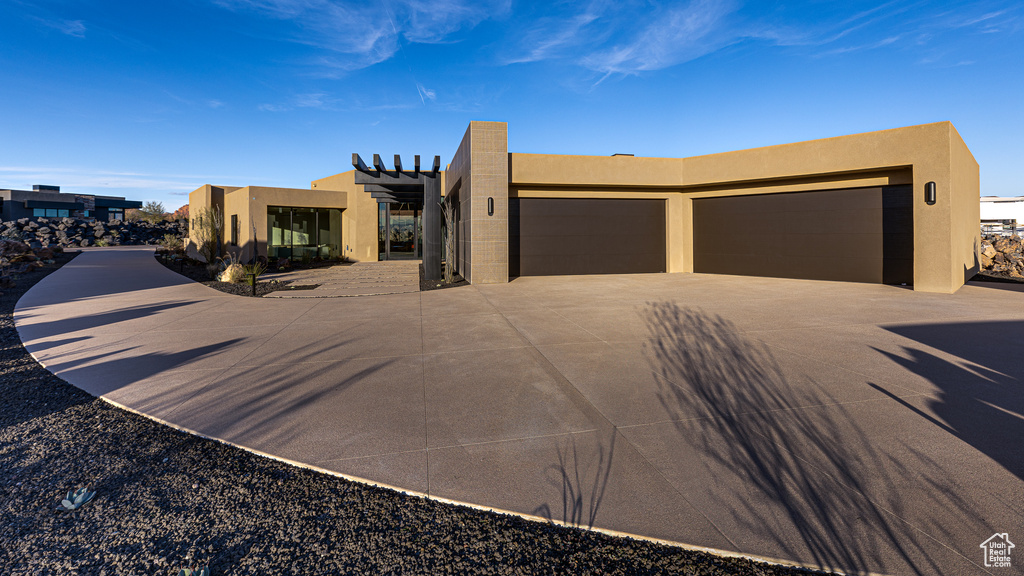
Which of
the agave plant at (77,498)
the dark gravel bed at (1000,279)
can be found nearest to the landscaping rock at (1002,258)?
the dark gravel bed at (1000,279)

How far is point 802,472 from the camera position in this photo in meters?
2.62

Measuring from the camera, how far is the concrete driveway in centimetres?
226

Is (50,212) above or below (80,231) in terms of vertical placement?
Result: above

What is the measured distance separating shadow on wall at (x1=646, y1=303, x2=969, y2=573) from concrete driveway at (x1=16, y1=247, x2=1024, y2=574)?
14 millimetres

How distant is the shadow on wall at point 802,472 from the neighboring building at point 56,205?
68.2 m

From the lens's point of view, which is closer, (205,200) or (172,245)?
(172,245)

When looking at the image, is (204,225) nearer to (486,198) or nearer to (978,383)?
(486,198)

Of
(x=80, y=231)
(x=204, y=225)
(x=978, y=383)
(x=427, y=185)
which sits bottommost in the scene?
(x=978, y=383)

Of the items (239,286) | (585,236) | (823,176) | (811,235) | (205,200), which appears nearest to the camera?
(239,286)

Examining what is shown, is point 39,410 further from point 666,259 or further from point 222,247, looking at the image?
point 222,247

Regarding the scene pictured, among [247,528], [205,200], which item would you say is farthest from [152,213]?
[247,528]

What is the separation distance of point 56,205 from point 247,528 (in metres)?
68.9

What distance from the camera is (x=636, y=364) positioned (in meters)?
4.95

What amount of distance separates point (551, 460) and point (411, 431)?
1068mm
